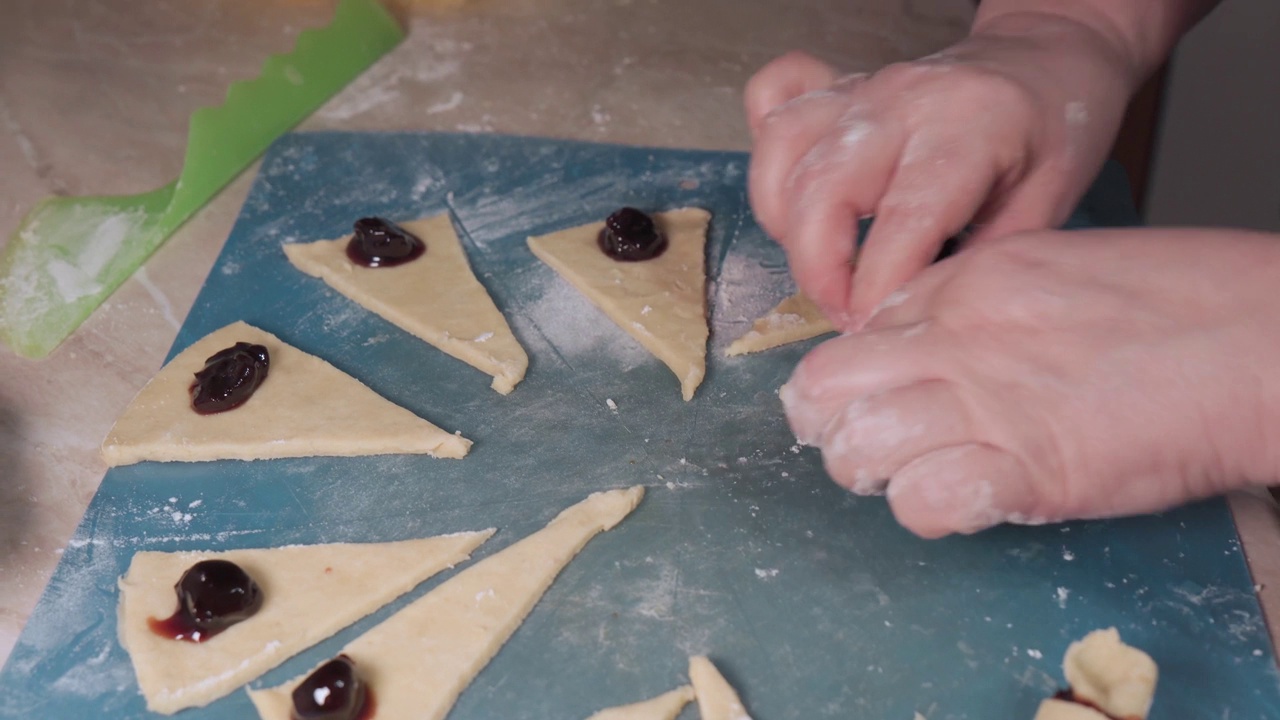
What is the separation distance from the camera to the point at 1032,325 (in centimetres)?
133

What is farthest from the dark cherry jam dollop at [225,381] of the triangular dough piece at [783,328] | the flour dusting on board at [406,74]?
the flour dusting on board at [406,74]

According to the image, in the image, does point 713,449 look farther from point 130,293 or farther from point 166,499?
point 130,293

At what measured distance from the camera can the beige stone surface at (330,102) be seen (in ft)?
6.97

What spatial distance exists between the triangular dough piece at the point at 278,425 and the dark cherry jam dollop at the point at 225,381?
13 mm

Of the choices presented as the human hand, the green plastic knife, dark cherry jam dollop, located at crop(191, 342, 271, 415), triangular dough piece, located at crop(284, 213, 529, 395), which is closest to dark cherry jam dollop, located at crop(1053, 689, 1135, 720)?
the human hand

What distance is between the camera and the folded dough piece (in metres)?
1.38

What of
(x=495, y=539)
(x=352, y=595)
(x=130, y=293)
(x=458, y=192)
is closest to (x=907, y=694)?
(x=495, y=539)

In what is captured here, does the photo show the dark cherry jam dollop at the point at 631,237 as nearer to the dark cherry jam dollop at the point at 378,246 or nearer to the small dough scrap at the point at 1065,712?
the dark cherry jam dollop at the point at 378,246

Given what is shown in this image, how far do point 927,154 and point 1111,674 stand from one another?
74 cm

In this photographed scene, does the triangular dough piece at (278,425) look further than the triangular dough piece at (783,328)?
No

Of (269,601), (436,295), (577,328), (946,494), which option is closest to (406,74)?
(436,295)

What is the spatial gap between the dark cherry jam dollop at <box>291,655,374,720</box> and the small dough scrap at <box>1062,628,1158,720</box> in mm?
909

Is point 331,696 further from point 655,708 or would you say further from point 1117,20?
point 1117,20

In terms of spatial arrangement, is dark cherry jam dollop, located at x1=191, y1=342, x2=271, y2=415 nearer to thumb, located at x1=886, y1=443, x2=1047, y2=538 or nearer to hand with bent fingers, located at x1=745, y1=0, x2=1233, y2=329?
hand with bent fingers, located at x1=745, y1=0, x2=1233, y2=329
